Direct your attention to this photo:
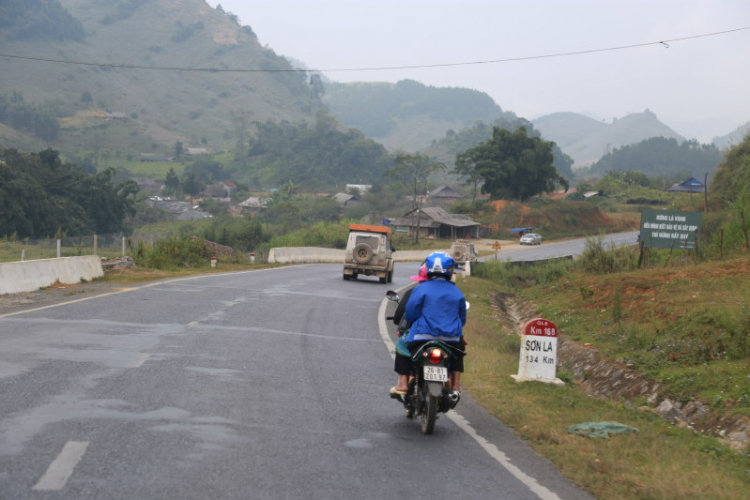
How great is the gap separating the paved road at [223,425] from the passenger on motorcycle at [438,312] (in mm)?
892

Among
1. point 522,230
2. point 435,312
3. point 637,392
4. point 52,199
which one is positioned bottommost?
point 637,392

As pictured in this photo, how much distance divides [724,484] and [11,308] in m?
15.0

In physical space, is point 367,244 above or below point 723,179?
below

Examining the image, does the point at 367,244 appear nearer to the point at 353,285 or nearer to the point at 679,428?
the point at 353,285

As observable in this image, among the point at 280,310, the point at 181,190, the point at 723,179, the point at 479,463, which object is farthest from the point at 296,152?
the point at 479,463

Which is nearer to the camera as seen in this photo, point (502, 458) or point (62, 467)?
point (62, 467)

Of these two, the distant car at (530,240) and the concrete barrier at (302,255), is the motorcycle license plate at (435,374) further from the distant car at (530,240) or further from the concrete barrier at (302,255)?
the distant car at (530,240)

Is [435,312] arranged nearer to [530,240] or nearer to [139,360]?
[139,360]

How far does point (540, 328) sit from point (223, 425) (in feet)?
19.1

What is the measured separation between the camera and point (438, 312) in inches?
340

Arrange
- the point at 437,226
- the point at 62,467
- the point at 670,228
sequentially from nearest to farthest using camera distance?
1. the point at 62,467
2. the point at 670,228
3. the point at 437,226

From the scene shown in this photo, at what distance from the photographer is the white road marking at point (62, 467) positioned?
5.64 m

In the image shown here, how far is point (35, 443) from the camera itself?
670 cm

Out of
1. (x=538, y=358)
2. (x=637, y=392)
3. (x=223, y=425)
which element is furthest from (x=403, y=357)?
(x=637, y=392)
